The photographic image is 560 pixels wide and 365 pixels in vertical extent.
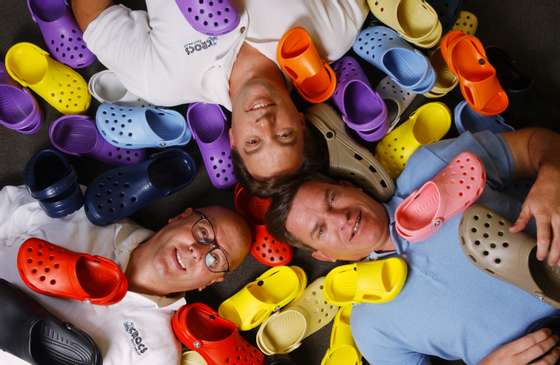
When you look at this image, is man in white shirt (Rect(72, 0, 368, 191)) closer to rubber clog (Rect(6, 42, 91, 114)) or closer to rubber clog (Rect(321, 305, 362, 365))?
rubber clog (Rect(6, 42, 91, 114))

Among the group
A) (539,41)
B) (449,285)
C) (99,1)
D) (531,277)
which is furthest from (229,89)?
(539,41)

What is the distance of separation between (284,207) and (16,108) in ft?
3.53

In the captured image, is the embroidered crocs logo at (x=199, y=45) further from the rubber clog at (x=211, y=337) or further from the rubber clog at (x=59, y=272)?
the rubber clog at (x=211, y=337)

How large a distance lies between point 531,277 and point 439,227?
10.9 inches

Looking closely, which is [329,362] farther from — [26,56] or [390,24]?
[26,56]

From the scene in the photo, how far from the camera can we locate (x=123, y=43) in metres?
1.77

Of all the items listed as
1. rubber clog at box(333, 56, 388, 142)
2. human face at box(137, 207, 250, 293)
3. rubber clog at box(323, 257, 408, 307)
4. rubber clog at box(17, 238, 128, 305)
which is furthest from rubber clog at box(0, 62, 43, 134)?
rubber clog at box(323, 257, 408, 307)

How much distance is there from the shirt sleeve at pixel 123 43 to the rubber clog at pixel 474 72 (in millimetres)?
992

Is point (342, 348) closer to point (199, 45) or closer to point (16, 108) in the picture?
point (199, 45)

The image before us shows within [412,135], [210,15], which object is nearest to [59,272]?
[210,15]

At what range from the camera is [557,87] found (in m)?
1.90

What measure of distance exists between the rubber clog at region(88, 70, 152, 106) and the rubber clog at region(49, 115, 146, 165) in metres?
0.10

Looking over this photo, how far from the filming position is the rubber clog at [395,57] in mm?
1748

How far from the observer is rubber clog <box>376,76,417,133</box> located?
1870mm
